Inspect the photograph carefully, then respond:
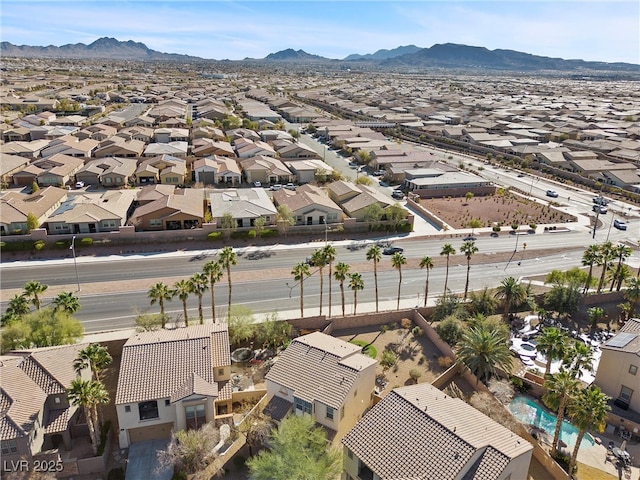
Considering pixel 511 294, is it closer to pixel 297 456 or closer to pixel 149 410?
pixel 297 456

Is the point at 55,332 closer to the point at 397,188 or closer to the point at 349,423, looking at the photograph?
the point at 349,423

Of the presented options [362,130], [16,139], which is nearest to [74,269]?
[16,139]

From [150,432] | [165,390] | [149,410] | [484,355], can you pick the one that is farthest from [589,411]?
[150,432]

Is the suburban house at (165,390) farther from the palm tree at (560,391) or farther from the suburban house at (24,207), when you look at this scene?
the suburban house at (24,207)

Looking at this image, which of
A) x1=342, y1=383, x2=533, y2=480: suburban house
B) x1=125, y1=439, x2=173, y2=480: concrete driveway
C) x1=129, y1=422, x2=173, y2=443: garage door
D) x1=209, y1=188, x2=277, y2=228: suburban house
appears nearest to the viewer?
x1=342, y1=383, x2=533, y2=480: suburban house

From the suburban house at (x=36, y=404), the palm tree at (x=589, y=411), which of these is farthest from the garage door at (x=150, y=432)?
the palm tree at (x=589, y=411)

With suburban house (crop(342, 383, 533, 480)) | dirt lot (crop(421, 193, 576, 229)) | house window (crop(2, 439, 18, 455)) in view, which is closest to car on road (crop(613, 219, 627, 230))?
dirt lot (crop(421, 193, 576, 229))

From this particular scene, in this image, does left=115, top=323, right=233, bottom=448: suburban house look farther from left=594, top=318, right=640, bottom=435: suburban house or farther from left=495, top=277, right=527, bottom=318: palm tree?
left=495, top=277, right=527, bottom=318: palm tree

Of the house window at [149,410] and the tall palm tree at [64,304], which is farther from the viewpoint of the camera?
the tall palm tree at [64,304]
